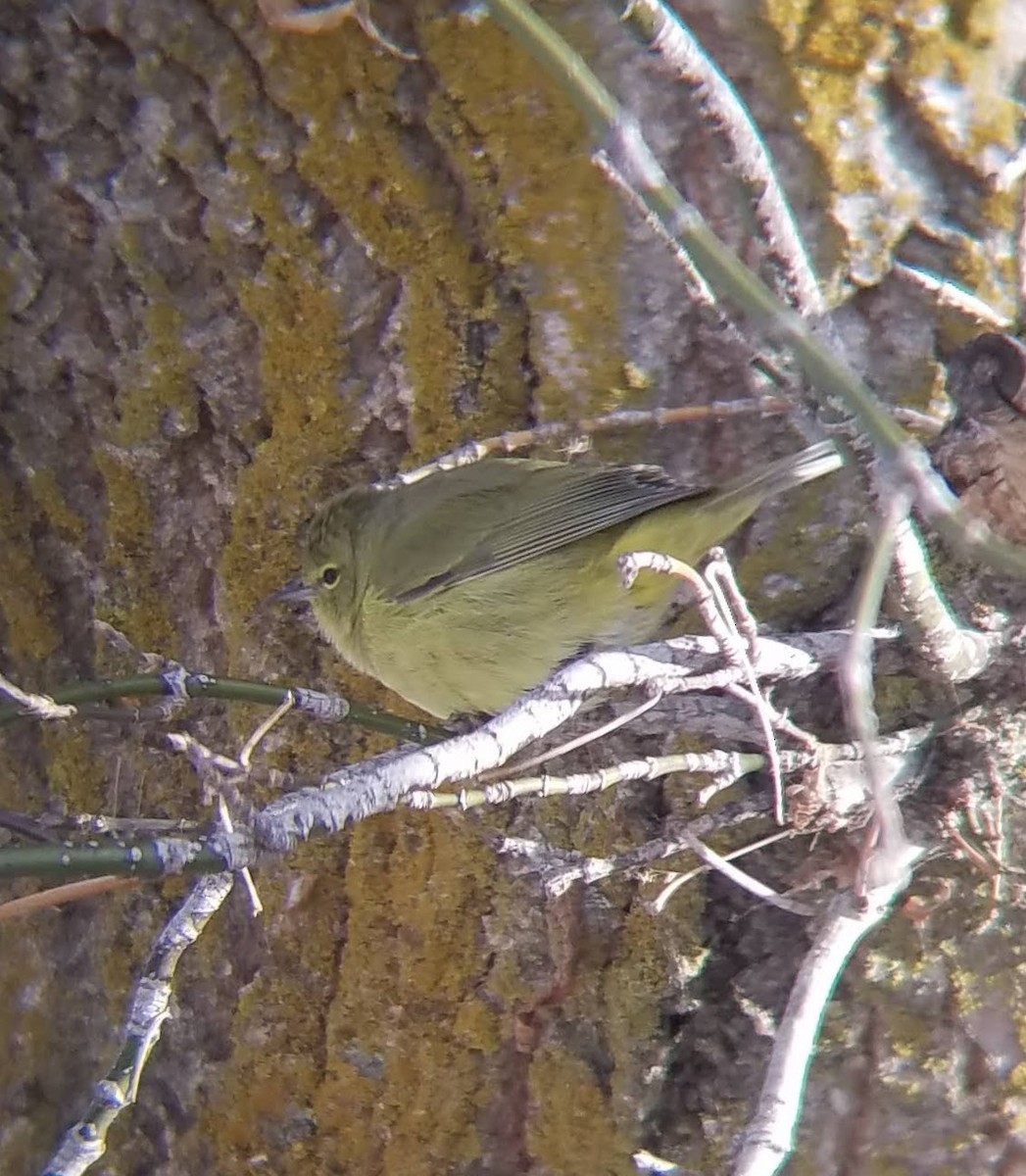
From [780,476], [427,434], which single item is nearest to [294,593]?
[427,434]

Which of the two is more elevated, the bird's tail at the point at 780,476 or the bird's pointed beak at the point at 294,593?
the bird's tail at the point at 780,476

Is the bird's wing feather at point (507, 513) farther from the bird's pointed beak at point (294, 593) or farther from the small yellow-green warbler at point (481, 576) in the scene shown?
the bird's pointed beak at point (294, 593)

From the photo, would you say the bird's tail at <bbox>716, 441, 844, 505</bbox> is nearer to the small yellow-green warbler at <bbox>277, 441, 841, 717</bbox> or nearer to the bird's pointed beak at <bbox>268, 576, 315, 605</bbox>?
the small yellow-green warbler at <bbox>277, 441, 841, 717</bbox>

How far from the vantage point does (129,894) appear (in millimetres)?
2385

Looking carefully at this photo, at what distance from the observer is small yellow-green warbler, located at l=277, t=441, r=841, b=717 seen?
7.52ft

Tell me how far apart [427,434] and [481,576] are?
514 millimetres

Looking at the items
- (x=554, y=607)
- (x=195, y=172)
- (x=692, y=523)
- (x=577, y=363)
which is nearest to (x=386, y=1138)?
(x=554, y=607)

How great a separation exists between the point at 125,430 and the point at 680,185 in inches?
40.2

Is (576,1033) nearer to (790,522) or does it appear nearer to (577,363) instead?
(790,522)

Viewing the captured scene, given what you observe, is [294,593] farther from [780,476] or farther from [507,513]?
[780,476]

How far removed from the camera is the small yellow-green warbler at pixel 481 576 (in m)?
2.29

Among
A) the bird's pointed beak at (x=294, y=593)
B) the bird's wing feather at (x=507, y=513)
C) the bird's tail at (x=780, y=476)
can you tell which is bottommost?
the bird's pointed beak at (x=294, y=593)

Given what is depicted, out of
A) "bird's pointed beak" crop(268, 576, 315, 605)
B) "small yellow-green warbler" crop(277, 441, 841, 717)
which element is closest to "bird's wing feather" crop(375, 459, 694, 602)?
"small yellow-green warbler" crop(277, 441, 841, 717)

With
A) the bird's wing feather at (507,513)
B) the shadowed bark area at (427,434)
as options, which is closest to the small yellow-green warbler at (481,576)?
the bird's wing feather at (507,513)
